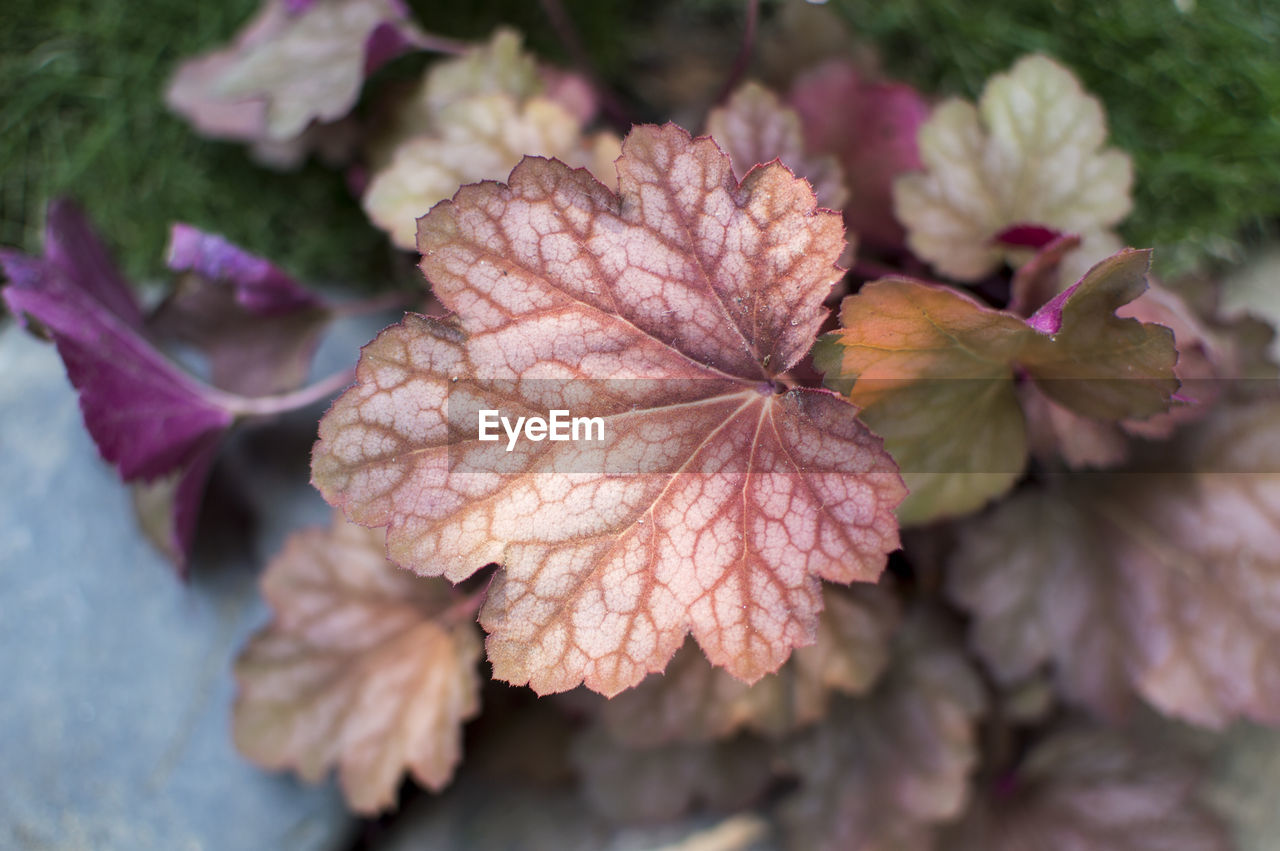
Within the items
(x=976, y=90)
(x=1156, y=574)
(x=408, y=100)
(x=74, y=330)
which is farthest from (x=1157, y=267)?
(x=74, y=330)

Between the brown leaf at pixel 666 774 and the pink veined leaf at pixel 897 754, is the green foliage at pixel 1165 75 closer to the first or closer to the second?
the pink veined leaf at pixel 897 754

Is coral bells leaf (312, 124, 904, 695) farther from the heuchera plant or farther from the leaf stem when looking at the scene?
the leaf stem

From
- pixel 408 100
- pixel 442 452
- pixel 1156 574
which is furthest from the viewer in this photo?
pixel 408 100

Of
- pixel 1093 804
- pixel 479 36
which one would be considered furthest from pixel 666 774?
pixel 479 36

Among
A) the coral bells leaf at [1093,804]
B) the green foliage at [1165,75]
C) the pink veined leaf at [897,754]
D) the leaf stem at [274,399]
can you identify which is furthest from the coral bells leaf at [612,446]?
the green foliage at [1165,75]

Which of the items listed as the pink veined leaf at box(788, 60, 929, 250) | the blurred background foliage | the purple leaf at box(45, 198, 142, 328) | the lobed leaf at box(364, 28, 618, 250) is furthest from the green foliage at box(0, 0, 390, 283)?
the pink veined leaf at box(788, 60, 929, 250)

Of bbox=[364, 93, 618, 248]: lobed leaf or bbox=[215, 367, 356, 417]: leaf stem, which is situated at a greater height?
bbox=[364, 93, 618, 248]: lobed leaf

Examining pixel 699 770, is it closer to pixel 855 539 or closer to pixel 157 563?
pixel 855 539
